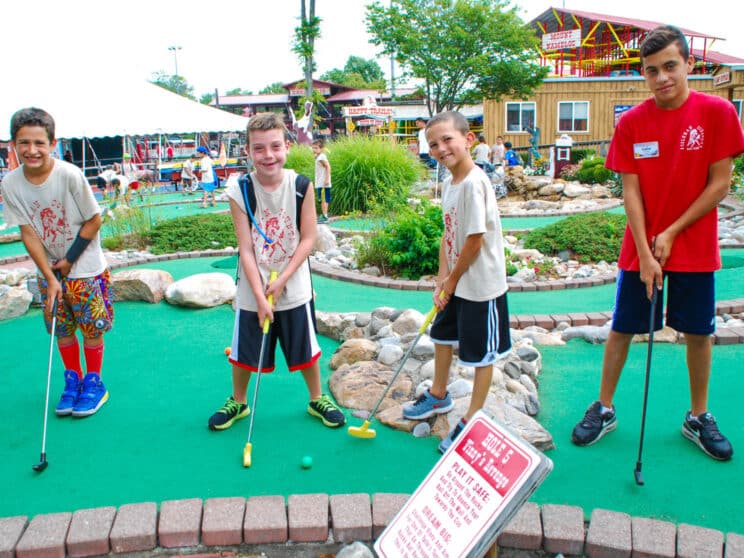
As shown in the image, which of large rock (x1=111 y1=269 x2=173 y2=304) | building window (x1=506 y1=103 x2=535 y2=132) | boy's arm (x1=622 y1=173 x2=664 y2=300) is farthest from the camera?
building window (x1=506 y1=103 x2=535 y2=132)

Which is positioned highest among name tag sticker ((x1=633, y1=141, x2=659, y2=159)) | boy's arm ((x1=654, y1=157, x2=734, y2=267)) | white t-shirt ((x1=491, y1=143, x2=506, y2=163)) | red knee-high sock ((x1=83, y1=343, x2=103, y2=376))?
white t-shirt ((x1=491, y1=143, x2=506, y2=163))

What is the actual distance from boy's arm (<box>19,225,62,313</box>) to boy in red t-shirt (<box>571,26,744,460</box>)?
251cm

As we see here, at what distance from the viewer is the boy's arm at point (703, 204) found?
2451 mm

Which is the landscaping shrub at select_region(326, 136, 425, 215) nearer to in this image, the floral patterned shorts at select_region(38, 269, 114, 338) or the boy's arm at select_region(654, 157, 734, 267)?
the floral patterned shorts at select_region(38, 269, 114, 338)

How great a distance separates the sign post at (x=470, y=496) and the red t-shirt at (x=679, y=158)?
1297mm

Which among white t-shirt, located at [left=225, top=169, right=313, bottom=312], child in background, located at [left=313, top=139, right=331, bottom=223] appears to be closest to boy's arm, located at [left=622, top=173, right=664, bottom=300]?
white t-shirt, located at [left=225, top=169, right=313, bottom=312]

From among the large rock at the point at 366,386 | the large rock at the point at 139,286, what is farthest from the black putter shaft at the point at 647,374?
the large rock at the point at 139,286

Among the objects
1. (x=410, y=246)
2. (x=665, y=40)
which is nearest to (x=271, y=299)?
(x=665, y=40)

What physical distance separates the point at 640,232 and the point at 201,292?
3530mm

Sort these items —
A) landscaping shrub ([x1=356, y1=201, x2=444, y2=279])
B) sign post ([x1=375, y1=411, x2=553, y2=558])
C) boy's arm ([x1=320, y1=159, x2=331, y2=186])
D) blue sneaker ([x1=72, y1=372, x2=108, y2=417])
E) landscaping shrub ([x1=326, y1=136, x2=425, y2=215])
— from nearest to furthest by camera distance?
1. sign post ([x1=375, y1=411, x2=553, y2=558])
2. blue sneaker ([x1=72, y1=372, x2=108, y2=417])
3. landscaping shrub ([x1=356, y1=201, x2=444, y2=279])
4. boy's arm ([x1=320, y1=159, x2=331, y2=186])
5. landscaping shrub ([x1=326, y1=136, x2=425, y2=215])

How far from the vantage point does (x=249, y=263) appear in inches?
112

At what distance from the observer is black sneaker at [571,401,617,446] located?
2736 millimetres

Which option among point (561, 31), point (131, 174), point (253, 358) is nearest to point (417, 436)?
point (253, 358)

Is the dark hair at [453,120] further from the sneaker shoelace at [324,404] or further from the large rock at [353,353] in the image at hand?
the large rock at [353,353]
